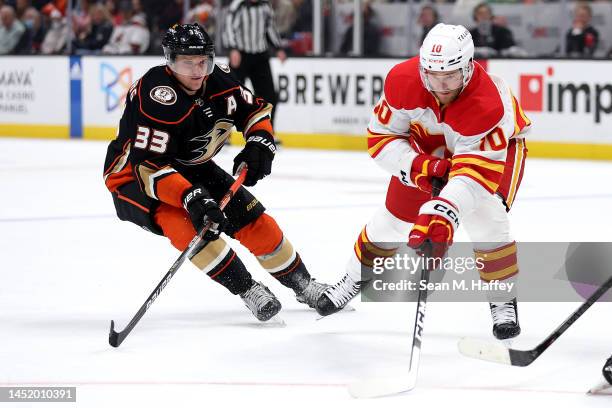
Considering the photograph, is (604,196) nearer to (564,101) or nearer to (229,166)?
(564,101)

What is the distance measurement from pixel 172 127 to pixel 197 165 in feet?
0.94

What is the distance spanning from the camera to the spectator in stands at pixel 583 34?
923 centimetres

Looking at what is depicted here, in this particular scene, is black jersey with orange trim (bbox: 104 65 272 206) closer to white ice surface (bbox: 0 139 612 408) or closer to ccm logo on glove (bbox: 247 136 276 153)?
ccm logo on glove (bbox: 247 136 276 153)

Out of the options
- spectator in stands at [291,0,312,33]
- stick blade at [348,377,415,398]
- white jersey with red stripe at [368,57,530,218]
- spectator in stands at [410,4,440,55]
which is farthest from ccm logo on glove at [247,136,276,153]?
spectator in stands at [291,0,312,33]

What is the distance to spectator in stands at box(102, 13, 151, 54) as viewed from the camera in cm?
1121

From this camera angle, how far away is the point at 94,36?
1148 centimetres

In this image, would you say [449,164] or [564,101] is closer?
[449,164]

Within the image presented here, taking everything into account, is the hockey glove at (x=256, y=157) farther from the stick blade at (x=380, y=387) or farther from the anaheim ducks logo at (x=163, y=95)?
the stick blade at (x=380, y=387)

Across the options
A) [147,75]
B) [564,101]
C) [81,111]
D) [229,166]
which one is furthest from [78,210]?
[81,111]

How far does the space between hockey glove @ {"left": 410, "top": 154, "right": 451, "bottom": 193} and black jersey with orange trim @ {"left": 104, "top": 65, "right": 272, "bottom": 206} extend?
69 cm

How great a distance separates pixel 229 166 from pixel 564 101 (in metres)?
2.59

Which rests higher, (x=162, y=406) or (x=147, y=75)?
(x=147, y=75)

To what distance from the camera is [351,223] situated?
19.8 feet

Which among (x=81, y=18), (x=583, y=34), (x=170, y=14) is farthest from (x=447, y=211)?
(x=81, y=18)
